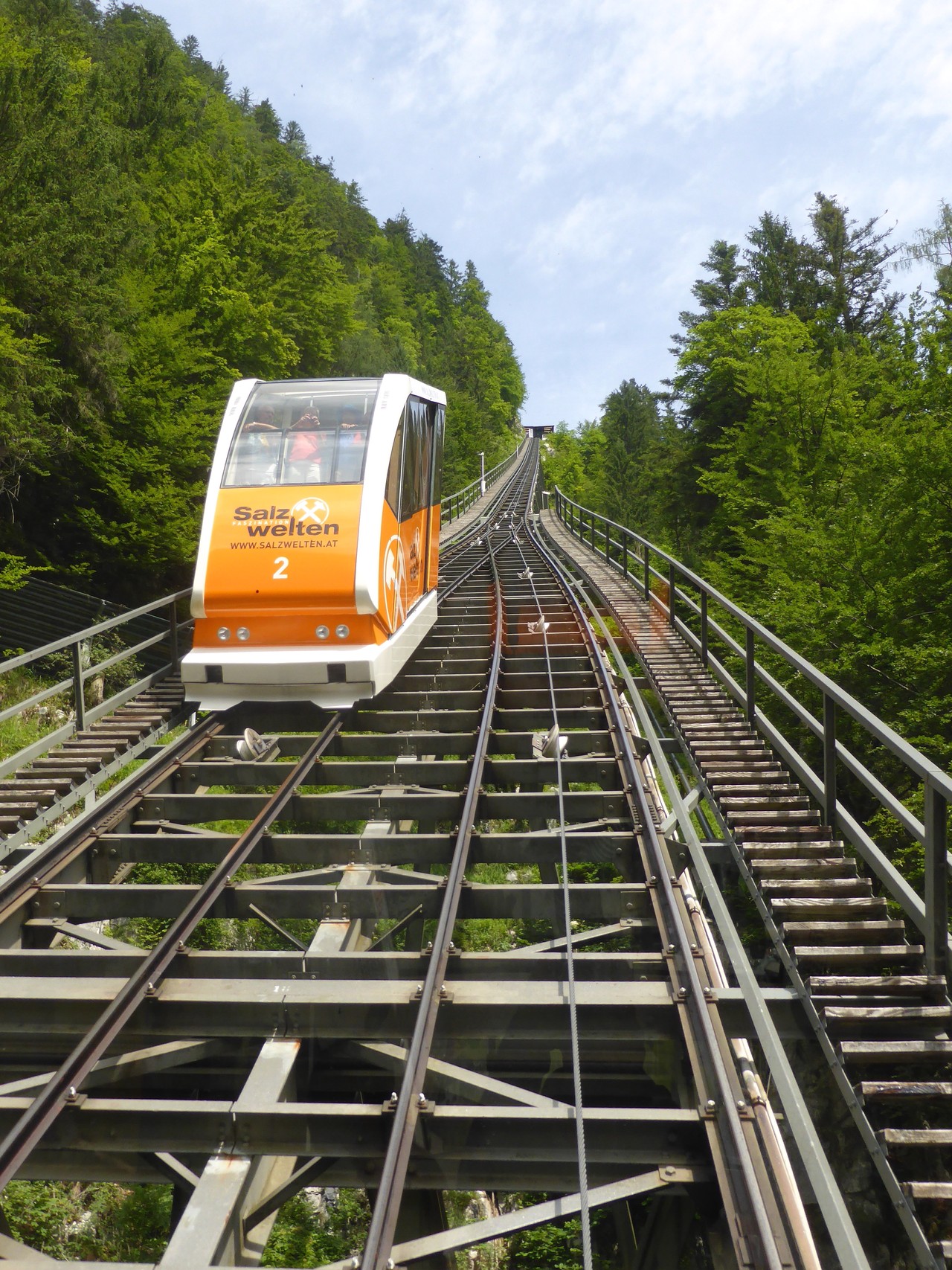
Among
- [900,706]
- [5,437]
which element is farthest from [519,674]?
[5,437]

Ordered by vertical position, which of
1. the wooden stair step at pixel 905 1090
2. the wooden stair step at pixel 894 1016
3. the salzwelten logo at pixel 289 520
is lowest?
the wooden stair step at pixel 905 1090

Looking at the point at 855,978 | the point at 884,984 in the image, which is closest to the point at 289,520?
the point at 855,978

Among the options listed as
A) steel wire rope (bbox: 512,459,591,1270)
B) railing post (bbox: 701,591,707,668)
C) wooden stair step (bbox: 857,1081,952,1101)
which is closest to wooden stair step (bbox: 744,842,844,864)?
steel wire rope (bbox: 512,459,591,1270)

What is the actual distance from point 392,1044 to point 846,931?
231 centimetres

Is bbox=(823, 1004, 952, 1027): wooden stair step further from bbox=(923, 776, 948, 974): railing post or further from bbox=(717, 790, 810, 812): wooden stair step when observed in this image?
bbox=(717, 790, 810, 812): wooden stair step

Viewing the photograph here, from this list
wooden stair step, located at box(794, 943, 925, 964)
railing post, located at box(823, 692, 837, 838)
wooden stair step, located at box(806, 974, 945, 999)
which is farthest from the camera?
railing post, located at box(823, 692, 837, 838)

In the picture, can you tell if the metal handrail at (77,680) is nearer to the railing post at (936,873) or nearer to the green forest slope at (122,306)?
the railing post at (936,873)

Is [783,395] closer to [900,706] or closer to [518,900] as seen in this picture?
[900,706]

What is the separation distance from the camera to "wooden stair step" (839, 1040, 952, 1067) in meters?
3.92

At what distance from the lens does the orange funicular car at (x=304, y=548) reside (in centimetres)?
846

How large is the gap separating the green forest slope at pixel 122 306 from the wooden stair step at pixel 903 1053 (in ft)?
45.5

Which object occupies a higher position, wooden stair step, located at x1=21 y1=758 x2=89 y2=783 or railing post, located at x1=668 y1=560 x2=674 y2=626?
railing post, located at x1=668 y1=560 x2=674 y2=626

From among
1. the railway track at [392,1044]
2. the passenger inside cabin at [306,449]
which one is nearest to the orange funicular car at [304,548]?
the passenger inside cabin at [306,449]

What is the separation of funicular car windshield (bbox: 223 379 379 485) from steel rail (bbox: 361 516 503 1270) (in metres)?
3.84
